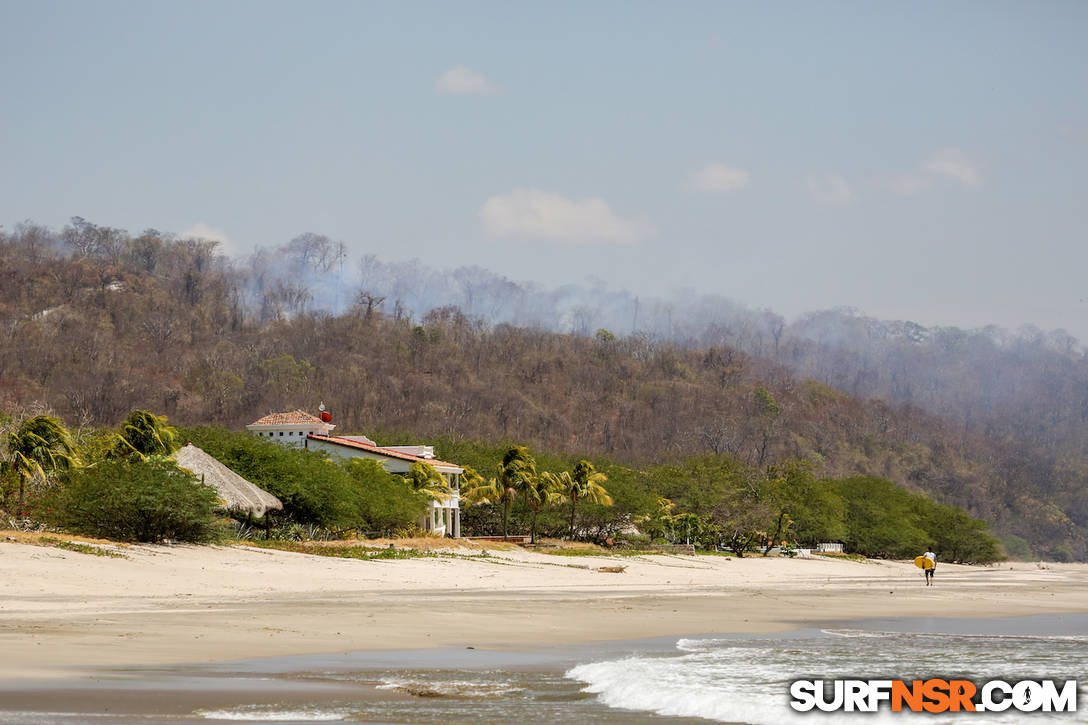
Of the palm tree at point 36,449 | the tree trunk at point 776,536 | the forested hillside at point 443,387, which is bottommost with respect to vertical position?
the tree trunk at point 776,536

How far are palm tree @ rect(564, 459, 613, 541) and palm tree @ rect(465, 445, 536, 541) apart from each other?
2461 millimetres

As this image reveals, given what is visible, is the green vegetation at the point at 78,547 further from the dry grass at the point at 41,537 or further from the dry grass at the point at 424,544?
the dry grass at the point at 424,544

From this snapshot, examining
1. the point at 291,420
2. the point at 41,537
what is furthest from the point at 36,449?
the point at 291,420

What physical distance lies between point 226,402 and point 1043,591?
114 meters

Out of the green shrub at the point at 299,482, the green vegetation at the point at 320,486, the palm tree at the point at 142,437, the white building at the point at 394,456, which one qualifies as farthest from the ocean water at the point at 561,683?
the white building at the point at 394,456

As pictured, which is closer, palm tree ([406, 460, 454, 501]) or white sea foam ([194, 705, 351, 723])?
white sea foam ([194, 705, 351, 723])

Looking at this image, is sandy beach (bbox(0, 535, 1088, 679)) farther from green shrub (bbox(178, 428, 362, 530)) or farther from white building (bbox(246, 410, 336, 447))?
white building (bbox(246, 410, 336, 447))

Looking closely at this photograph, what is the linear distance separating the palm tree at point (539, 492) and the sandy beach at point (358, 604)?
13.4 meters

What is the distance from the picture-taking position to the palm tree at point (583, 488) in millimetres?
61281

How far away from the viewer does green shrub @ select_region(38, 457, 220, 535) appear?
33.5 m

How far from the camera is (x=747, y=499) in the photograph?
249 ft

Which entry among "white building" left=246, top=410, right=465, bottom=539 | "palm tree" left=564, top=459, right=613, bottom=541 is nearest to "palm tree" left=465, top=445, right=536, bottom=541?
"white building" left=246, top=410, right=465, bottom=539

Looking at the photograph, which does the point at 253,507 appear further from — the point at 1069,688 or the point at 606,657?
the point at 1069,688

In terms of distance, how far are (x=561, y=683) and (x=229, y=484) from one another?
30.3 metres
